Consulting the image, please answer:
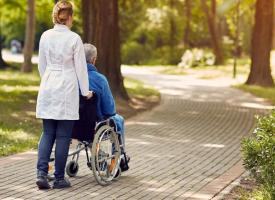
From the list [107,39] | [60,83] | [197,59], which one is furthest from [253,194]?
[197,59]

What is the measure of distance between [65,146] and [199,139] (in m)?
4.96

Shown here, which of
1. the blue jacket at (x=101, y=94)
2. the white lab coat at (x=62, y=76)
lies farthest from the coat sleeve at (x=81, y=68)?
the blue jacket at (x=101, y=94)

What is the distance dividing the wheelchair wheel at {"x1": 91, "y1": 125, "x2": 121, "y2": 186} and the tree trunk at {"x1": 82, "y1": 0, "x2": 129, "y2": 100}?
8804mm

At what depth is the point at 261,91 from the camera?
23609mm

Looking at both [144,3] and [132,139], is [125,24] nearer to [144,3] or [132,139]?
[144,3]

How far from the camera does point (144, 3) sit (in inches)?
2034

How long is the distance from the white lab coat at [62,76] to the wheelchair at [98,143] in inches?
12.2

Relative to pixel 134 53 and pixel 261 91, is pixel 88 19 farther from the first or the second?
pixel 134 53

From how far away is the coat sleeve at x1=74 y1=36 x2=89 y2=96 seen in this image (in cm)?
732

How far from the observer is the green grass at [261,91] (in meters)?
21.5

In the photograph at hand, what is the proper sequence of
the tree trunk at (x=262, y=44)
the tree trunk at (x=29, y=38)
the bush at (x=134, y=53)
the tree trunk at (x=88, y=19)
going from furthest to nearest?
the bush at (x=134, y=53) < the tree trunk at (x=29, y=38) < the tree trunk at (x=262, y=44) < the tree trunk at (x=88, y=19)

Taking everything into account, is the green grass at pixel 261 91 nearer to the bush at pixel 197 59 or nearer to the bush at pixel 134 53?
the bush at pixel 197 59

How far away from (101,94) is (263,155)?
229 cm

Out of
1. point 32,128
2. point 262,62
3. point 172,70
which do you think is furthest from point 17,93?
point 172,70
